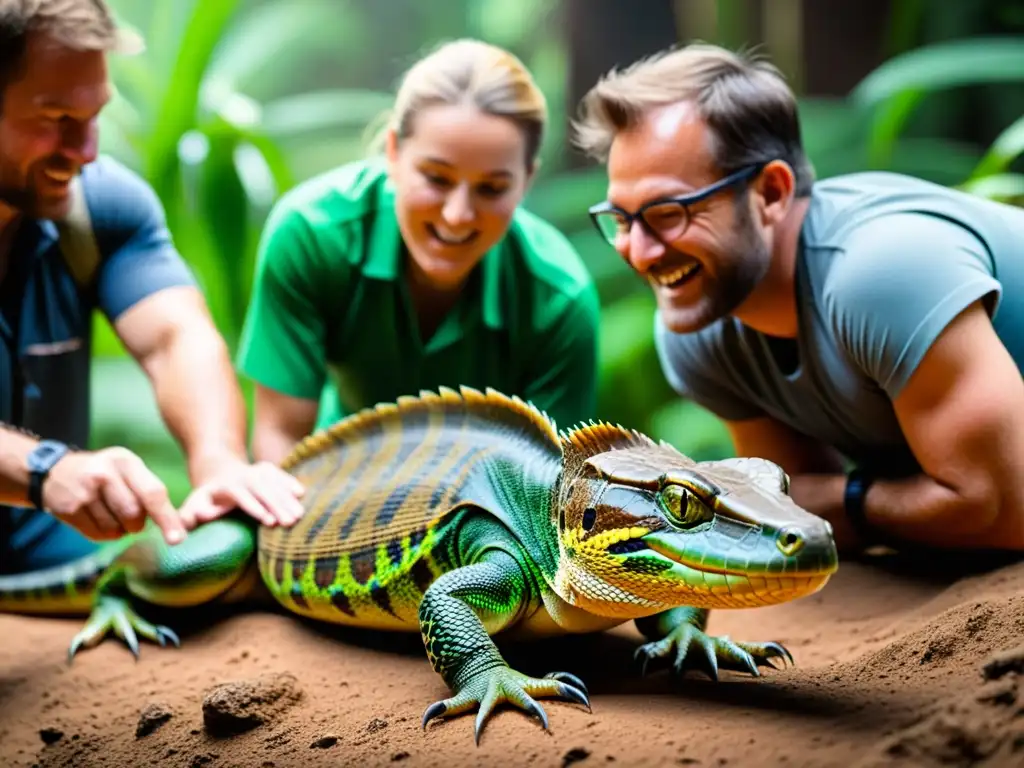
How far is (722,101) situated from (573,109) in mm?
→ 3075

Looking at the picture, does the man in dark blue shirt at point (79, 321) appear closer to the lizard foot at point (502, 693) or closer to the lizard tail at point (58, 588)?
the lizard tail at point (58, 588)

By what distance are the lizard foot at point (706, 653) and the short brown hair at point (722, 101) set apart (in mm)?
1335

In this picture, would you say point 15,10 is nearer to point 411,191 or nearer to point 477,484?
point 411,191

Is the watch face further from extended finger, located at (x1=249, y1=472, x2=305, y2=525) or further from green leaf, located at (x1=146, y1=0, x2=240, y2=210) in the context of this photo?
green leaf, located at (x1=146, y1=0, x2=240, y2=210)

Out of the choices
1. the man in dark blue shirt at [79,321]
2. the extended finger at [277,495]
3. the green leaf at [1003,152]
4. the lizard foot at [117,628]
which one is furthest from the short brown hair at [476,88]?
the green leaf at [1003,152]

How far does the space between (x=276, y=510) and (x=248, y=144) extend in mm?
2907

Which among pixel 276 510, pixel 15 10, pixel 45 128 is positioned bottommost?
pixel 276 510

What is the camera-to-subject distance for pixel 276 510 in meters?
2.84

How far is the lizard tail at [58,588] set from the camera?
299 centimetres

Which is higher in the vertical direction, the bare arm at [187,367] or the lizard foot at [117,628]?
the bare arm at [187,367]

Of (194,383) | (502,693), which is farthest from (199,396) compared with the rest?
(502,693)

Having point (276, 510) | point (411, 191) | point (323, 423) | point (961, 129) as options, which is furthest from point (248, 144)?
point (961, 129)

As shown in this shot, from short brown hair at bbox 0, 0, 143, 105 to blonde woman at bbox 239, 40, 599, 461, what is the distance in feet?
2.51

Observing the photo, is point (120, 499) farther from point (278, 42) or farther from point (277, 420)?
point (278, 42)
